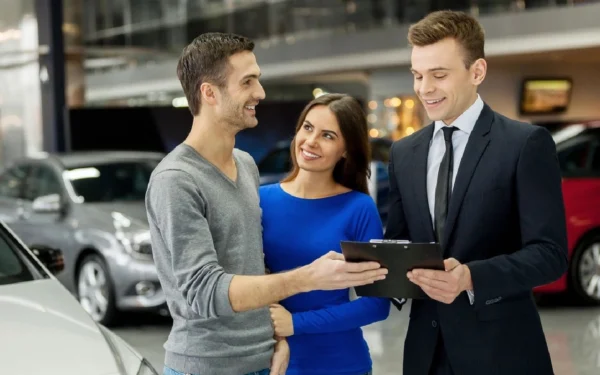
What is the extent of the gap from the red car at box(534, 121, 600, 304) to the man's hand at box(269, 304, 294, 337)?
6.03 meters

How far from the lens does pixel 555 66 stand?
60.8 feet

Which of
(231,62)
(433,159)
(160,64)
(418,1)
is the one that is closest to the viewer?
(231,62)

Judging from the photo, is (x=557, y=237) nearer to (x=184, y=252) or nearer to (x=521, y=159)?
(x=521, y=159)

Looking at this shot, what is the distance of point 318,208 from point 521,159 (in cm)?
63

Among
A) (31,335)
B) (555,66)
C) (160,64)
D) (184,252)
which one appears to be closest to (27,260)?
(31,335)

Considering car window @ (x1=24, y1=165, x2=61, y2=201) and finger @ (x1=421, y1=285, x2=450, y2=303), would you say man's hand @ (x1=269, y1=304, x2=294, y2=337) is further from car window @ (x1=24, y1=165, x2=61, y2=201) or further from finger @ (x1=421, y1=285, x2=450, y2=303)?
car window @ (x1=24, y1=165, x2=61, y2=201)

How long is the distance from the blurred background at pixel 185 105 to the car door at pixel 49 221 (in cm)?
2

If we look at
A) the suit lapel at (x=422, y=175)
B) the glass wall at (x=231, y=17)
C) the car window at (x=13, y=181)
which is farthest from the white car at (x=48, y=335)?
the glass wall at (x=231, y=17)

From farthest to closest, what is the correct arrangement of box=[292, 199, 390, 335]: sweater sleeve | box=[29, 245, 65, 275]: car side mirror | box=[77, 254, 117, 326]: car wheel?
1. box=[77, 254, 117, 326]: car wheel
2. box=[29, 245, 65, 275]: car side mirror
3. box=[292, 199, 390, 335]: sweater sleeve

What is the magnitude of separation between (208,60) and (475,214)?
0.76 m

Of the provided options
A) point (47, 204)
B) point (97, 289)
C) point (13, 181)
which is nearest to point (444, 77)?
point (97, 289)

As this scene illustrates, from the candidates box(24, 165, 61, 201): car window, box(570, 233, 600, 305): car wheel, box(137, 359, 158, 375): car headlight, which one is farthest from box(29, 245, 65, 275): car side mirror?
box(570, 233, 600, 305): car wheel

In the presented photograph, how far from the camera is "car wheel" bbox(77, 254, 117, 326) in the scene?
306 inches

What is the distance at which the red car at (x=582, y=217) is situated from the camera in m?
8.34
